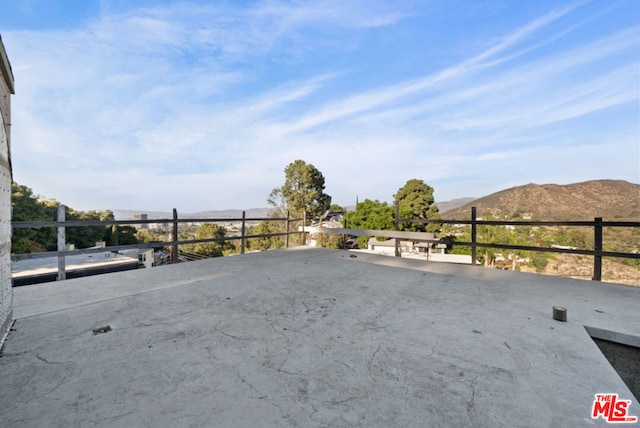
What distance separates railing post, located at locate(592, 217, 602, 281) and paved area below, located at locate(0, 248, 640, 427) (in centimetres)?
63

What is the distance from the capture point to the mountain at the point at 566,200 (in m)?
13.2

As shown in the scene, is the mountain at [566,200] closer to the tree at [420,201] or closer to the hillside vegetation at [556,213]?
the hillside vegetation at [556,213]

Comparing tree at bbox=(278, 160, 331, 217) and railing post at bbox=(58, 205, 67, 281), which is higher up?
tree at bbox=(278, 160, 331, 217)

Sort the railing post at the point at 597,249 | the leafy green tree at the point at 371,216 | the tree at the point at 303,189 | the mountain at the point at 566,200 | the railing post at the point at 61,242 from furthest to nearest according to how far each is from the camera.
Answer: the tree at the point at 303,189
the leafy green tree at the point at 371,216
the mountain at the point at 566,200
the railing post at the point at 597,249
the railing post at the point at 61,242

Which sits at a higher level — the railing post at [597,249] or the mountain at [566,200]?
the mountain at [566,200]

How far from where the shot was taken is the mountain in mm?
13180

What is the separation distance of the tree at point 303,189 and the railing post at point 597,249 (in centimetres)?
2162

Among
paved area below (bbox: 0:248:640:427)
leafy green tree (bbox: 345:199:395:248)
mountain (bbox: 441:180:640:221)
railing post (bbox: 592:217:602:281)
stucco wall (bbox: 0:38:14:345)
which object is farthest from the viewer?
leafy green tree (bbox: 345:199:395:248)

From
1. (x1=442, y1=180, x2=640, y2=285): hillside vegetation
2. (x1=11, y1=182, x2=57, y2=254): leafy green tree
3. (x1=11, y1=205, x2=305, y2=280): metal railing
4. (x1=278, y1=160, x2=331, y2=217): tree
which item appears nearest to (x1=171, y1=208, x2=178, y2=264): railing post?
(x1=11, y1=205, x2=305, y2=280): metal railing

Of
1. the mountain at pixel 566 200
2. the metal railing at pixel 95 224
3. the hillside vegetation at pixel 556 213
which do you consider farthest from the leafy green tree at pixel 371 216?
the metal railing at pixel 95 224

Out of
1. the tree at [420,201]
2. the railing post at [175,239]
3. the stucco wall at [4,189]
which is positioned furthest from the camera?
the tree at [420,201]

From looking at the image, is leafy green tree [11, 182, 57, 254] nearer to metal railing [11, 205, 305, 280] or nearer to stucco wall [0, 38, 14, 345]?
metal railing [11, 205, 305, 280]

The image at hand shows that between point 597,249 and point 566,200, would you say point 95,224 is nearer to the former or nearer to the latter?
point 597,249

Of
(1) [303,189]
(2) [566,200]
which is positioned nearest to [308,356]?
(2) [566,200]
